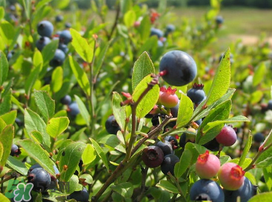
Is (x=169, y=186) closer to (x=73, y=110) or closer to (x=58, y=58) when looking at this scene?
(x=73, y=110)

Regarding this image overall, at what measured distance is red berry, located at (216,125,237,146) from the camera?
36.7 inches

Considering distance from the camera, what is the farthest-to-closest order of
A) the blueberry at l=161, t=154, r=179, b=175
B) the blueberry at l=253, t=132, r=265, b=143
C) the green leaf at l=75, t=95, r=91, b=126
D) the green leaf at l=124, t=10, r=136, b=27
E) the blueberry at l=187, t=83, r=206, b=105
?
the blueberry at l=253, t=132, r=265, b=143 < the green leaf at l=124, t=10, r=136, b=27 < the green leaf at l=75, t=95, r=91, b=126 < the blueberry at l=187, t=83, r=206, b=105 < the blueberry at l=161, t=154, r=179, b=175

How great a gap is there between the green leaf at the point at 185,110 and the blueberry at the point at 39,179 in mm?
387

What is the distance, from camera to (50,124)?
97cm

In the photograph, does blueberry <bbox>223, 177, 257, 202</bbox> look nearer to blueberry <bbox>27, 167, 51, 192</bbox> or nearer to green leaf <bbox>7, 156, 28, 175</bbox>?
blueberry <bbox>27, 167, 51, 192</bbox>

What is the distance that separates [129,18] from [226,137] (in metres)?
1.20

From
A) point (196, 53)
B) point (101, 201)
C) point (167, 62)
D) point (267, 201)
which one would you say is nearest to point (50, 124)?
point (101, 201)

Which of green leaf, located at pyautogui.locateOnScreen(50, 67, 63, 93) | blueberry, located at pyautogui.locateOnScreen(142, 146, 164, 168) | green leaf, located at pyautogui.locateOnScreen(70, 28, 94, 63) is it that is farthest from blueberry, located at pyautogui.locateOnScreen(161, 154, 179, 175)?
green leaf, located at pyautogui.locateOnScreen(50, 67, 63, 93)

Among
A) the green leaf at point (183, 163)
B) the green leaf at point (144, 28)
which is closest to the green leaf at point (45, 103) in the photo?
the green leaf at point (183, 163)

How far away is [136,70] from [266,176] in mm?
555

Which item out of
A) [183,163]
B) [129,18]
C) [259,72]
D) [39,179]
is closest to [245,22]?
[259,72]

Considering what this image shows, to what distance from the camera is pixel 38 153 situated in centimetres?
81

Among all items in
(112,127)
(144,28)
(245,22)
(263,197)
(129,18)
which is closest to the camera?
(263,197)

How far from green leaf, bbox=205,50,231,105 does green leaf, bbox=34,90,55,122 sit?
54 cm
